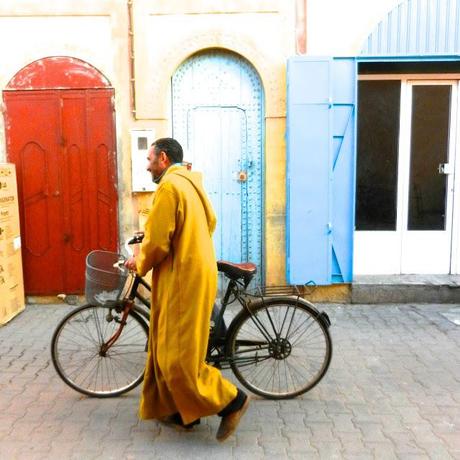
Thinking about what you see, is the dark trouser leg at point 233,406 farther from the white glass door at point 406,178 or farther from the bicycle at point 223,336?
the white glass door at point 406,178

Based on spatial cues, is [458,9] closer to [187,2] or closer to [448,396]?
[187,2]

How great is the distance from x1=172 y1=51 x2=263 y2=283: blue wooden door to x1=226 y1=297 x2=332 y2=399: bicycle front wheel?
2638mm

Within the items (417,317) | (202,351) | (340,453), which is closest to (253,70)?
(417,317)

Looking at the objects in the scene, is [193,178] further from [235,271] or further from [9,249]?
[9,249]

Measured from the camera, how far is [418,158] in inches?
256

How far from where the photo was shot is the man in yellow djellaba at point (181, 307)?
301 cm

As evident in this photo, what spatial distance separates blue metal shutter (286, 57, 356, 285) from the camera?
230 inches

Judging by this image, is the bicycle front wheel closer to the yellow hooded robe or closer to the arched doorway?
the yellow hooded robe

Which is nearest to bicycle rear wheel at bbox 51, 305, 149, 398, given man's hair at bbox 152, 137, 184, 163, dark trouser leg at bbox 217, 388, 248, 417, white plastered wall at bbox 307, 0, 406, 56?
dark trouser leg at bbox 217, 388, 248, 417

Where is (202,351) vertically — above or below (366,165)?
below

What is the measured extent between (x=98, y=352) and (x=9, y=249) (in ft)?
8.04

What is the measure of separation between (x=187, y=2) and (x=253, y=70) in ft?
3.40

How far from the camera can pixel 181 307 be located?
3021mm

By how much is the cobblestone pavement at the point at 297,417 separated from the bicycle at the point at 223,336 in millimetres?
151
